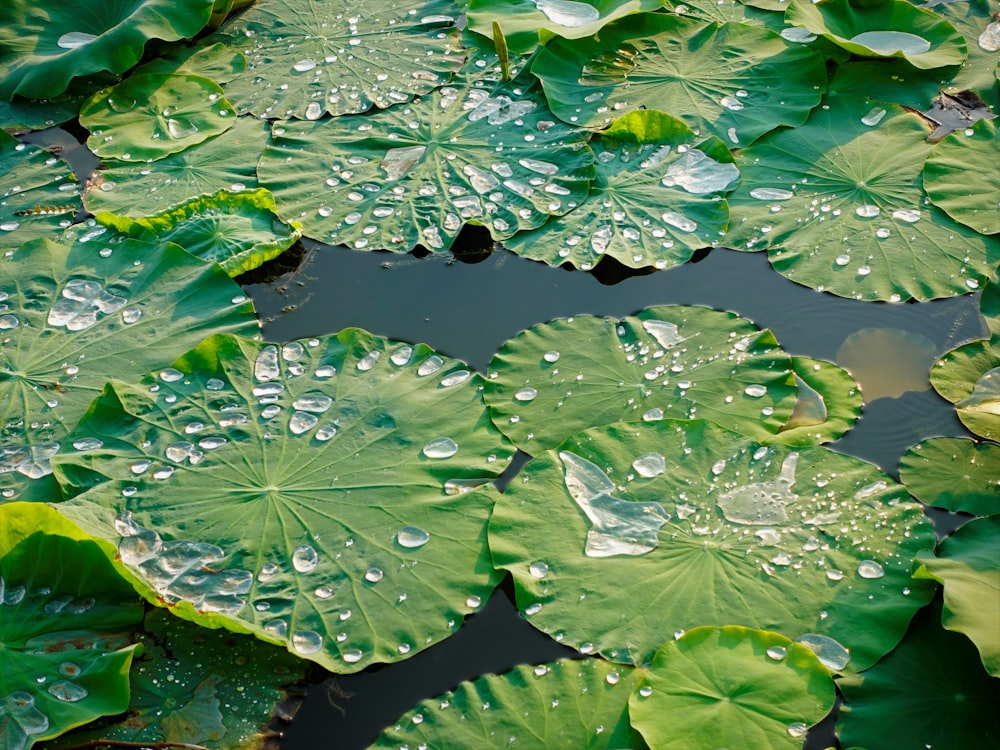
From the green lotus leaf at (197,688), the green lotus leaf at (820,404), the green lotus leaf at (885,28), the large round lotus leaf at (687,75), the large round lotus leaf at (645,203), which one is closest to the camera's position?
the green lotus leaf at (197,688)

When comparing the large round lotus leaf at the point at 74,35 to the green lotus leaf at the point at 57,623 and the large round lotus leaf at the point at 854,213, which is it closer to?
the green lotus leaf at the point at 57,623

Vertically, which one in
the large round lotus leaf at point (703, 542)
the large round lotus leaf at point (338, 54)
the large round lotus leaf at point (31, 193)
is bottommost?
the large round lotus leaf at point (703, 542)

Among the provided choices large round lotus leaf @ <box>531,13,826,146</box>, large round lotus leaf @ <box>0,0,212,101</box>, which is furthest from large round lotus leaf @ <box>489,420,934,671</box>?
large round lotus leaf @ <box>0,0,212,101</box>

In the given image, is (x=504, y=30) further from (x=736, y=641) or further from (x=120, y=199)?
(x=736, y=641)

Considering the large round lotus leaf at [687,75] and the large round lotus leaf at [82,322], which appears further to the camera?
the large round lotus leaf at [687,75]

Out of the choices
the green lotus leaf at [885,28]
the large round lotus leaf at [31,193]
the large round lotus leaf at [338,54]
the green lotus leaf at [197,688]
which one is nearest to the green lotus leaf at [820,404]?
the green lotus leaf at [197,688]

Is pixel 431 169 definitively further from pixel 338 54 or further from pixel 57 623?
pixel 57 623

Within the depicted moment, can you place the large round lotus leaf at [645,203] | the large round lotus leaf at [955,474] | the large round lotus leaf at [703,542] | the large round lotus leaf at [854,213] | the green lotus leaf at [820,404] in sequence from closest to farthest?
the large round lotus leaf at [703,542]
the large round lotus leaf at [955,474]
the green lotus leaf at [820,404]
the large round lotus leaf at [854,213]
the large round lotus leaf at [645,203]
